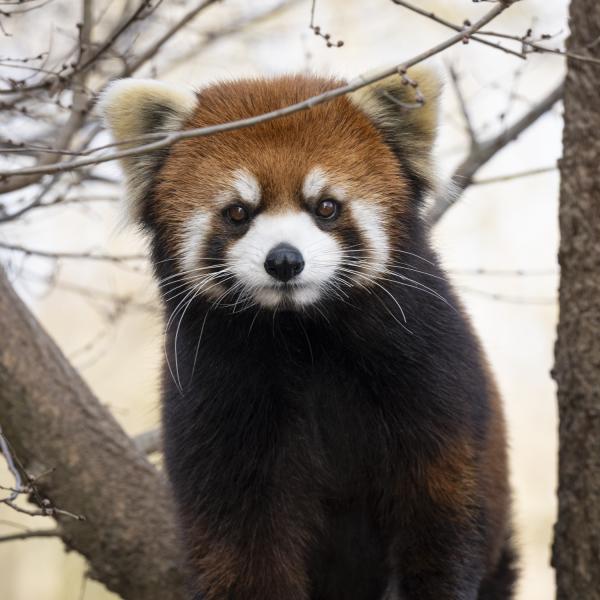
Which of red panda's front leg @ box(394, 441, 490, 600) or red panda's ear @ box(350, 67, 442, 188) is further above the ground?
red panda's ear @ box(350, 67, 442, 188)

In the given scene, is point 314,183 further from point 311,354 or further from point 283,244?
point 311,354

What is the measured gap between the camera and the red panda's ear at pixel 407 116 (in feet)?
10.6

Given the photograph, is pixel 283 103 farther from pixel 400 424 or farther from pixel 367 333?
pixel 400 424

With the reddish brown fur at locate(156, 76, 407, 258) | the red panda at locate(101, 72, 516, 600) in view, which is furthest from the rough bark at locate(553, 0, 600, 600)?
the reddish brown fur at locate(156, 76, 407, 258)

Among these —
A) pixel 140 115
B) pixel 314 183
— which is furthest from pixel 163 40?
pixel 314 183

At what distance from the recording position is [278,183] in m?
3.01

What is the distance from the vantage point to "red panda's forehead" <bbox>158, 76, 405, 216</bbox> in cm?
304

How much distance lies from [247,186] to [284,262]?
317 millimetres

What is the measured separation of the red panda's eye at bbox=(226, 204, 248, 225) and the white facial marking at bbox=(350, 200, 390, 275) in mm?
328

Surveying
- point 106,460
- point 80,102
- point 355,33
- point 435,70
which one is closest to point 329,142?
point 435,70

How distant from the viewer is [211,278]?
10.3 feet

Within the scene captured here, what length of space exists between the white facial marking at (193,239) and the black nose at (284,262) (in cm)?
34

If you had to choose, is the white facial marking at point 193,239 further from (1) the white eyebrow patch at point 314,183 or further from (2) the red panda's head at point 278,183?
(1) the white eyebrow patch at point 314,183

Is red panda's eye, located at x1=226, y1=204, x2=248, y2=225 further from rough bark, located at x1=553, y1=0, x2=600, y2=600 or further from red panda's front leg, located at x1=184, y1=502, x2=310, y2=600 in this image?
rough bark, located at x1=553, y1=0, x2=600, y2=600
